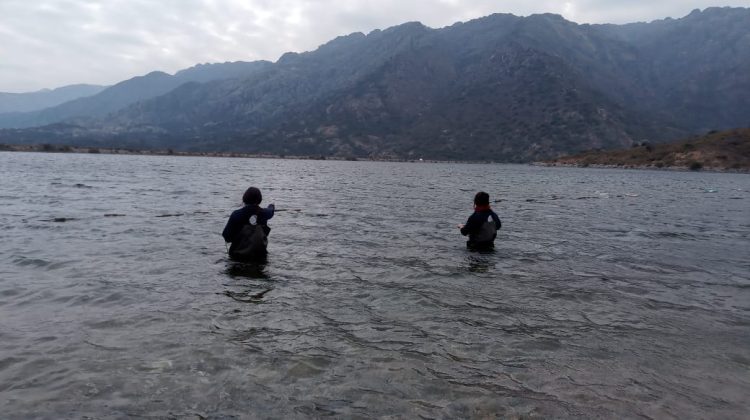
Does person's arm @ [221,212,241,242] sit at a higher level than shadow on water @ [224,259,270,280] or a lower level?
higher

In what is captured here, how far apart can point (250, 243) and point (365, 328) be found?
278 inches

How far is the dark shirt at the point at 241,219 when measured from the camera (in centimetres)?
1509

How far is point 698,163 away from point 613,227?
6045 inches

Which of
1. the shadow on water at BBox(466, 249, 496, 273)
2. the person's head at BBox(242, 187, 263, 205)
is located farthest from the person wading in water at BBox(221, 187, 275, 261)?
the shadow on water at BBox(466, 249, 496, 273)

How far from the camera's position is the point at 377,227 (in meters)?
24.9

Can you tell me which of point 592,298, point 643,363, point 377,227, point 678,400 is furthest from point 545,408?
point 377,227

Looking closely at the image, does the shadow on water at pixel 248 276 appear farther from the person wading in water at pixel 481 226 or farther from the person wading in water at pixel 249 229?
the person wading in water at pixel 481 226

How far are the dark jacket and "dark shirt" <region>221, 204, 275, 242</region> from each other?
8.10 meters

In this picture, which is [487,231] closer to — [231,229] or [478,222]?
[478,222]

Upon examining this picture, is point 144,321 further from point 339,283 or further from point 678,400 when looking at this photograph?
point 678,400

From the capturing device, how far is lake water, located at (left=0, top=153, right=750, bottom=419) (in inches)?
266

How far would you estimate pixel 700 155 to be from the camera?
15200cm

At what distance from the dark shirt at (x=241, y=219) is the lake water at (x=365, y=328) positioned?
104 centimetres

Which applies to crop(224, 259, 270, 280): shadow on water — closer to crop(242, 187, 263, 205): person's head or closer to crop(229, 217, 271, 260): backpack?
crop(229, 217, 271, 260): backpack
